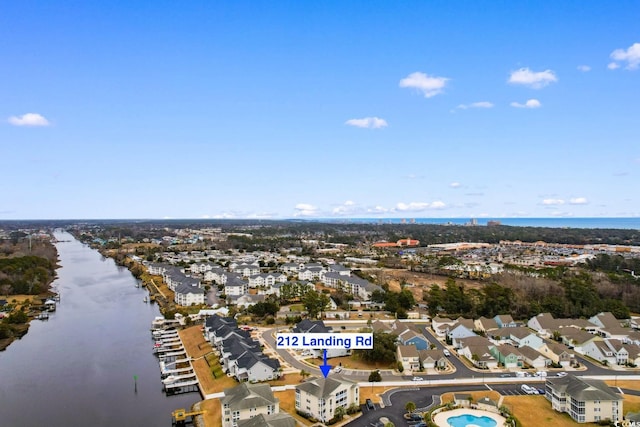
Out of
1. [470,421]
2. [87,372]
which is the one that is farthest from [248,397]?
[87,372]

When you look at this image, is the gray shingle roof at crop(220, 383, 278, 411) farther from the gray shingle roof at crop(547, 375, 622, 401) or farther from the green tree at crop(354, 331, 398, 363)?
the gray shingle roof at crop(547, 375, 622, 401)

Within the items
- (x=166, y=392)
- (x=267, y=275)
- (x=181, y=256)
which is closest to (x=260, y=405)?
(x=166, y=392)

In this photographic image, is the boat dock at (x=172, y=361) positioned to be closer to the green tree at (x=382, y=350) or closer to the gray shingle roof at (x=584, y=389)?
the green tree at (x=382, y=350)

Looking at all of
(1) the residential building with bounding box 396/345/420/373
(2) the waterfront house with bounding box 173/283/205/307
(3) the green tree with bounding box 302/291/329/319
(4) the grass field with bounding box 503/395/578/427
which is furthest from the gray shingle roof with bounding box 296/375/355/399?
(2) the waterfront house with bounding box 173/283/205/307

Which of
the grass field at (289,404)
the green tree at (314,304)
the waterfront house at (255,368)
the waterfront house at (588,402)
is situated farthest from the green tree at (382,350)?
the green tree at (314,304)

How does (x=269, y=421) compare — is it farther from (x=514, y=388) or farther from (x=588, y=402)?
(x=588, y=402)

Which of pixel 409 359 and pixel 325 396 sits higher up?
pixel 325 396
